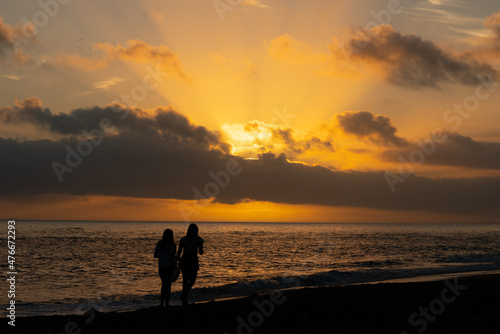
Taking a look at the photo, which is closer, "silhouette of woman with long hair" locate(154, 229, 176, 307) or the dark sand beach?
the dark sand beach

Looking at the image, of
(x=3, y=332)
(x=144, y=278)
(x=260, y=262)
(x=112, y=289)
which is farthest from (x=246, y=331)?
(x=260, y=262)

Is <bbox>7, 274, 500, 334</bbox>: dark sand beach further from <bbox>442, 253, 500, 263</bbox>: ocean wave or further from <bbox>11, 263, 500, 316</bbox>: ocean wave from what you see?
<bbox>442, 253, 500, 263</bbox>: ocean wave

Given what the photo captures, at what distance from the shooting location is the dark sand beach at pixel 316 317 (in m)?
11.0

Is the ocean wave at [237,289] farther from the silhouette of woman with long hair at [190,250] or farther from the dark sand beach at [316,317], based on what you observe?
the silhouette of woman with long hair at [190,250]

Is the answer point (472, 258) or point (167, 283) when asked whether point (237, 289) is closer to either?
point (167, 283)

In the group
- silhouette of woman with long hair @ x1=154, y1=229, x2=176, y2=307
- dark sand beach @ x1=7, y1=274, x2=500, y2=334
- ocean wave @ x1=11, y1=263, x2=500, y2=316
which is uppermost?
silhouette of woman with long hair @ x1=154, y1=229, x2=176, y2=307

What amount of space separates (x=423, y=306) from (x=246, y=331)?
5.78 meters

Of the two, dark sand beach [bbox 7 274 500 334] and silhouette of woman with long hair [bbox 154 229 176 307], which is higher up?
silhouette of woman with long hair [bbox 154 229 176 307]

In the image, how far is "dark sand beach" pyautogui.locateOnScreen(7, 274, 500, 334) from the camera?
1102 centimetres

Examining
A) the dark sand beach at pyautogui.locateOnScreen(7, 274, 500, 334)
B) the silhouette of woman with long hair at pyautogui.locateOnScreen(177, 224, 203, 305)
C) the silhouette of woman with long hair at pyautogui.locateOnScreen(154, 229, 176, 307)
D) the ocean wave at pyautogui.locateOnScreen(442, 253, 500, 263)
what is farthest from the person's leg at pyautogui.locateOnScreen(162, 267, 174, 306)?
the ocean wave at pyautogui.locateOnScreen(442, 253, 500, 263)

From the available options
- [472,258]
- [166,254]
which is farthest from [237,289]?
[472,258]

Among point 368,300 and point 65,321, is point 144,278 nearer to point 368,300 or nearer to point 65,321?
point 65,321

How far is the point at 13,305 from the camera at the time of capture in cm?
1984

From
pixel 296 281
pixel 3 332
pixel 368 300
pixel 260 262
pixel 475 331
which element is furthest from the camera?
pixel 260 262
